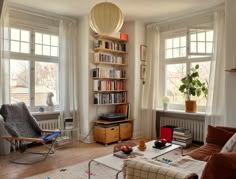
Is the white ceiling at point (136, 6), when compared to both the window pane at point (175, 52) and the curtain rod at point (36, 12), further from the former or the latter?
the window pane at point (175, 52)

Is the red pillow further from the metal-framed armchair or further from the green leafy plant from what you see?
the metal-framed armchair

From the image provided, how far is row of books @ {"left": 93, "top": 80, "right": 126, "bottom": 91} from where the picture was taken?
449 centimetres

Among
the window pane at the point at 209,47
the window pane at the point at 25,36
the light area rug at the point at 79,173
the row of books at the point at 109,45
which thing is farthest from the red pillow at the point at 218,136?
the window pane at the point at 25,36

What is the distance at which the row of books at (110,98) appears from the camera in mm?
4523

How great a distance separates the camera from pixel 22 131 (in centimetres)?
359

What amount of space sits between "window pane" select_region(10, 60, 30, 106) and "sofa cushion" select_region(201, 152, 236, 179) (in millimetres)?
3700

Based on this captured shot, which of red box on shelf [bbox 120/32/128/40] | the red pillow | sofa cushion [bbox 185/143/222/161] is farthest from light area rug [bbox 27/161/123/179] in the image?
red box on shelf [bbox 120/32/128/40]

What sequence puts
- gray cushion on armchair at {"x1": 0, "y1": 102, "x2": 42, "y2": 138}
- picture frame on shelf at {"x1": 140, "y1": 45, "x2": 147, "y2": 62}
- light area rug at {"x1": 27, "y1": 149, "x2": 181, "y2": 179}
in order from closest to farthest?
1. light area rug at {"x1": 27, "y1": 149, "x2": 181, "y2": 179}
2. gray cushion on armchair at {"x1": 0, "y1": 102, "x2": 42, "y2": 138}
3. picture frame on shelf at {"x1": 140, "y1": 45, "x2": 147, "y2": 62}

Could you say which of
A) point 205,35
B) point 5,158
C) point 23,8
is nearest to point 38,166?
point 5,158

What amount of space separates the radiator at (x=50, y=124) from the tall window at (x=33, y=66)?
0.37 metres

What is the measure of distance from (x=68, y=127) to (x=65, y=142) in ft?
1.45

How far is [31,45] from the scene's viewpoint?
4.26m

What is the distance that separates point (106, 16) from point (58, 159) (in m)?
2.37

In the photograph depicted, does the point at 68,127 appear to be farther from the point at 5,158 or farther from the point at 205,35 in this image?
the point at 205,35
